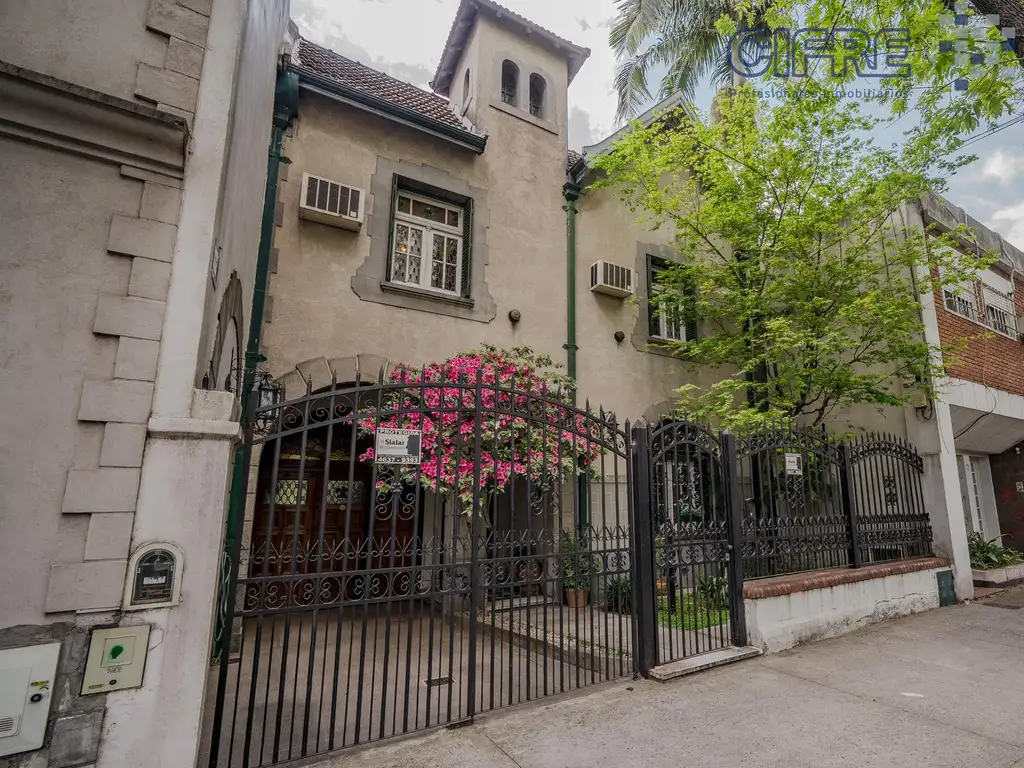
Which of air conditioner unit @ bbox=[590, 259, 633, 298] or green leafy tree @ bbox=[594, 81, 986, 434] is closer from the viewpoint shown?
green leafy tree @ bbox=[594, 81, 986, 434]

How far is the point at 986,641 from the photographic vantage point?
5.71 meters

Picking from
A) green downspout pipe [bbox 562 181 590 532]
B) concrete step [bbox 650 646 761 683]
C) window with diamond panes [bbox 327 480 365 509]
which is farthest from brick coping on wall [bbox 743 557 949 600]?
window with diamond panes [bbox 327 480 365 509]

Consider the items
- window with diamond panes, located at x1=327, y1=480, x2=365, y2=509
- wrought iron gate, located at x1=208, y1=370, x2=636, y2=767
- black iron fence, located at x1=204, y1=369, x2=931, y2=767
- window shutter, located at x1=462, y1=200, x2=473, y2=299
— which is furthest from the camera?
window shutter, located at x1=462, y1=200, x2=473, y2=299

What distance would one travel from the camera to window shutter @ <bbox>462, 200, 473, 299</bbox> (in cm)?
806

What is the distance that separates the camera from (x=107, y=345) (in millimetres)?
2443

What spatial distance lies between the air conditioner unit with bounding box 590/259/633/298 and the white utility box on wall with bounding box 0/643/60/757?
26.4 feet

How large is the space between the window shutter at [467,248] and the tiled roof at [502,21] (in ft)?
12.3

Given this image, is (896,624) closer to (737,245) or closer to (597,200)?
(737,245)

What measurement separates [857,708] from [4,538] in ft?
17.3

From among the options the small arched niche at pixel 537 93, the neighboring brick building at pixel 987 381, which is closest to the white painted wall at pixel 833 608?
the neighboring brick building at pixel 987 381

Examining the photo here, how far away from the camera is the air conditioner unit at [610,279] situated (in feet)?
29.1

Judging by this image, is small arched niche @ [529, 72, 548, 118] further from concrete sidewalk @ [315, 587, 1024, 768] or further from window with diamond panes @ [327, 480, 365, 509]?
A: concrete sidewalk @ [315, 587, 1024, 768]

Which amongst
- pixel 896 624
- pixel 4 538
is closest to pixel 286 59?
pixel 4 538

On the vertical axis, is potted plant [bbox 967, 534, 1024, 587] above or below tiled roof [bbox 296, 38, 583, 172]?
below
